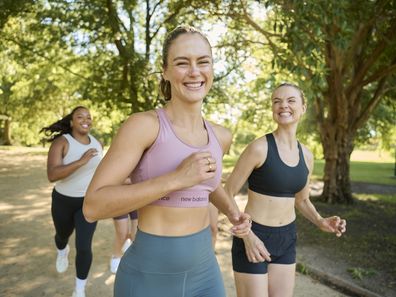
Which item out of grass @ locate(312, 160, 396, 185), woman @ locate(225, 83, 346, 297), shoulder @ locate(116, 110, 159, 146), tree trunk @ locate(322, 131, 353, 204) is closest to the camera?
shoulder @ locate(116, 110, 159, 146)

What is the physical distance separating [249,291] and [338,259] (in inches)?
144

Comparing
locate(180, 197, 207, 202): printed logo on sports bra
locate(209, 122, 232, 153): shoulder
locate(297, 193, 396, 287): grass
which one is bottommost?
locate(297, 193, 396, 287): grass

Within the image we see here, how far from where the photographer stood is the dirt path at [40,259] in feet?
15.5

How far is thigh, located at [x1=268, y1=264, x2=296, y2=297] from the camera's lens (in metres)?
3.02

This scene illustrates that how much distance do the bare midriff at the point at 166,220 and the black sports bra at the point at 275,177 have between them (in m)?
1.21

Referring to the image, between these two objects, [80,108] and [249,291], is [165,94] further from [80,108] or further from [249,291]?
[80,108]

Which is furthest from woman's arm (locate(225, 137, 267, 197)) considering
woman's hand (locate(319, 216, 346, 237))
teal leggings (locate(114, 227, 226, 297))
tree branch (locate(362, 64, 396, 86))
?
tree branch (locate(362, 64, 396, 86))

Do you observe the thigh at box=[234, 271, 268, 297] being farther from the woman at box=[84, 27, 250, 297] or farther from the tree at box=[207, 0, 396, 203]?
the tree at box=[207, 0, 396, 203]

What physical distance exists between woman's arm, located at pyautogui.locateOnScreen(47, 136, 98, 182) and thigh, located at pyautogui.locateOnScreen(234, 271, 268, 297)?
6.81ft

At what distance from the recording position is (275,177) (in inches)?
120

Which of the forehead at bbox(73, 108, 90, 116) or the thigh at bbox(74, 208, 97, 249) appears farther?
the forehead at bbox(73, 108, 90, 116)

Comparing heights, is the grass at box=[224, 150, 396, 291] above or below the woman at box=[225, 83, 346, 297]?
below

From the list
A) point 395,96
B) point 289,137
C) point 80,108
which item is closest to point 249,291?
point 289,137

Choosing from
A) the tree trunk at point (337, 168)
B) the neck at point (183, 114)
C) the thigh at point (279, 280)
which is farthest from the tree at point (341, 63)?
the neck at point (183, 114)
